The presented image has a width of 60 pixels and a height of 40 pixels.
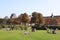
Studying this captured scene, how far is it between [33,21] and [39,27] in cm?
3526

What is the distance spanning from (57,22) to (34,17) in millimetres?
12473

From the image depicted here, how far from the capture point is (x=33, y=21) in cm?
8344

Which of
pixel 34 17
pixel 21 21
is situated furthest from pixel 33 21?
pixel 21 21

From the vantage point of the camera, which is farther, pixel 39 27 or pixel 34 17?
pixel 34 17

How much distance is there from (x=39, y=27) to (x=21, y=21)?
4217 centimetres

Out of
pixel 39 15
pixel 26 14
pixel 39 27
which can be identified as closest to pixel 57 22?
pixel 39 15

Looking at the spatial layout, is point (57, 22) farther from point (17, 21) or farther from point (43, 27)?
point (43, 27)

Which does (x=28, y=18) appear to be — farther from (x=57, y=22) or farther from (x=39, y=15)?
(x=57, y=22)

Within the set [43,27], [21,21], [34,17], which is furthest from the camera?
[21,21]

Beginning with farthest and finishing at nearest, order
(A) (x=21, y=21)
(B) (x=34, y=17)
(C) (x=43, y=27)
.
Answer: (A) (x=21, y=21), (B) (x=34, y=17), (C) (x=43, y=27)

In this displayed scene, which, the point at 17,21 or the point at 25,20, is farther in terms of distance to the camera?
the point at 17,21

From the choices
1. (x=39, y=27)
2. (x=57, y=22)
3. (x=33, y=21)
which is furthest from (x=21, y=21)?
(x=39, y=27)

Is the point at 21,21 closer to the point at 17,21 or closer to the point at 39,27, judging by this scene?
the point at 17,21

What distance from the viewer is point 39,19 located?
83438mm
